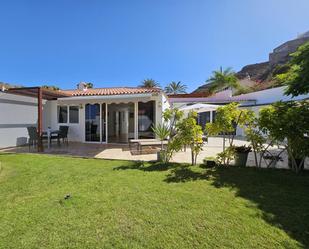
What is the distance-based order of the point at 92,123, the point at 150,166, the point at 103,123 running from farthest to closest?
the point at 92,123
the point at 103,123
the point at 150,166

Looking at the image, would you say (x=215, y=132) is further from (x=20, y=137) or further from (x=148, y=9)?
(x=20, y=137)

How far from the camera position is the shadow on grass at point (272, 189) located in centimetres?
614

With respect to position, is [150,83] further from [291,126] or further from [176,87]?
[291,126]

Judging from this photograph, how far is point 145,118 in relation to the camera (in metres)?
24.3

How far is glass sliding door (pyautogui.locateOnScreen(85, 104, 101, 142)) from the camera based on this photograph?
25.0m

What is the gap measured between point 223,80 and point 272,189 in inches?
2557

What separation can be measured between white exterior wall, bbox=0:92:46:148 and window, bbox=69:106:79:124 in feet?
13.6

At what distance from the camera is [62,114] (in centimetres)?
2647

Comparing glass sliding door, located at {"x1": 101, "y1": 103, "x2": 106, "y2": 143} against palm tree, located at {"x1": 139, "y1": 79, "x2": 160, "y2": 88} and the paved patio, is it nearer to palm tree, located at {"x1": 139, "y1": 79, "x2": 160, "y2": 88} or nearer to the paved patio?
the paved patio

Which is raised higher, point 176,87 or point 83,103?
point 176,87

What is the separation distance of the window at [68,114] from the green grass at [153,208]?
48.0 feet

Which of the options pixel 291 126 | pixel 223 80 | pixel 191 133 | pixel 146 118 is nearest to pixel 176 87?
pixel 223 80

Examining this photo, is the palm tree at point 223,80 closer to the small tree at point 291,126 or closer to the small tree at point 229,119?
the small tree at point 229,119

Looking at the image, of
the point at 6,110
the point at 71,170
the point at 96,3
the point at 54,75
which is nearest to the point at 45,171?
the point at 71,170
